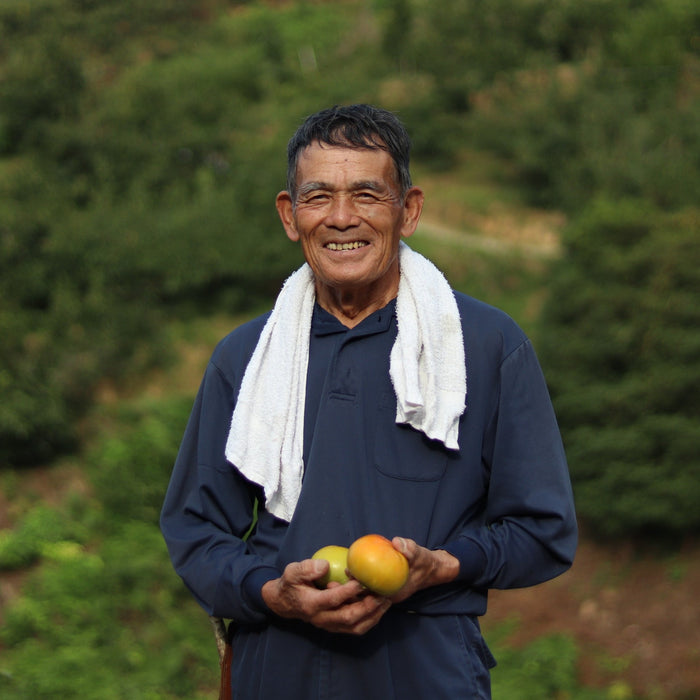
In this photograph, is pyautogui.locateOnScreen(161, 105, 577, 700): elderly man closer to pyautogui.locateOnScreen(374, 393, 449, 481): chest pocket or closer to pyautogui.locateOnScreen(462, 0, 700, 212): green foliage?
pyautogui.locateOnScreen(374, 393, 449, 481): chest pocket

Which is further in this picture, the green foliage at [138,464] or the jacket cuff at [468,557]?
the green foliage at [138,464]

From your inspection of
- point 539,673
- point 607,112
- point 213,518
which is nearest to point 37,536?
point 539,673

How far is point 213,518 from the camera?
6.89ft

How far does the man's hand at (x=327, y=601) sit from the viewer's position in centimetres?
178

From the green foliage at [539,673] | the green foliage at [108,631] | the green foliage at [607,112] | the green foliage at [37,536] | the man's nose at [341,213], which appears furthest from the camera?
the green foliage at [607,112]

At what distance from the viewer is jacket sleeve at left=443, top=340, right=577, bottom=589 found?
6.37 ft

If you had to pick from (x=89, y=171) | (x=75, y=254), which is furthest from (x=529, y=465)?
(x=89, y=171)

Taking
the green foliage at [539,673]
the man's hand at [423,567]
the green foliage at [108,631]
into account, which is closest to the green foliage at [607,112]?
the green foliage at [539,673]

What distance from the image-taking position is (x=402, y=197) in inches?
82.9

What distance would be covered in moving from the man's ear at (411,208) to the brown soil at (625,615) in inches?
201

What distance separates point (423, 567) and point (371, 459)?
0.25 meters

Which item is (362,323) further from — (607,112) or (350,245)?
(607,112)

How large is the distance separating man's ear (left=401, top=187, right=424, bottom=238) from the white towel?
0.12 metres

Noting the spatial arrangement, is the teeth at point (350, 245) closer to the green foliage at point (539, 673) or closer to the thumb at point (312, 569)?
the thumb at point (312, 569)
